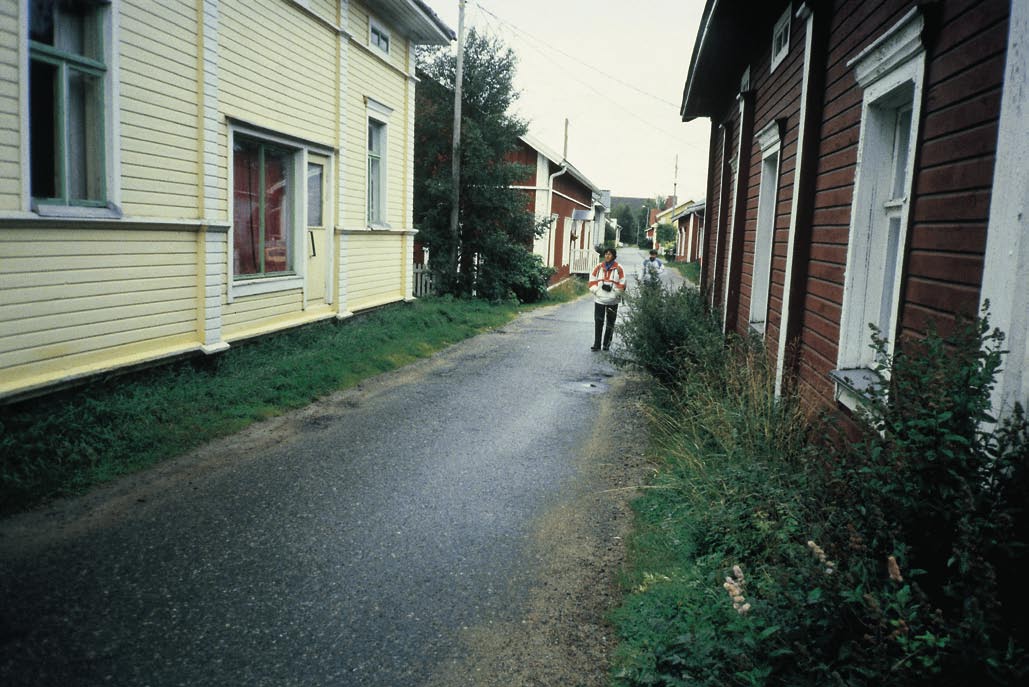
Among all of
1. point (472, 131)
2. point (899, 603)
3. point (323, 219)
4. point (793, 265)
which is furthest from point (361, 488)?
point (472, 131)

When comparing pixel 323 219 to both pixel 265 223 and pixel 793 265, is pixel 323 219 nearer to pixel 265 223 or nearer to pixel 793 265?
pixel 265 223

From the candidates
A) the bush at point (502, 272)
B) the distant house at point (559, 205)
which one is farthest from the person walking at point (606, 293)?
the distant house at point (559, 205)

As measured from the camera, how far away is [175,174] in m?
8.12

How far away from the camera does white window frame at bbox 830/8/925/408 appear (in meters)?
4.44

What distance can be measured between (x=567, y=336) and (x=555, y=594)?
11065 millimetres

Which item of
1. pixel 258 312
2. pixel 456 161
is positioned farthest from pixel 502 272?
pixel 258 312

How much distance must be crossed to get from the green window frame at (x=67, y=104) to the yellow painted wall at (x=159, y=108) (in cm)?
23

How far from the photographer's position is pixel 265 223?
34.4ft

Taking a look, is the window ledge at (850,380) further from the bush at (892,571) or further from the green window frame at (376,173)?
the green window frame at (376,173)

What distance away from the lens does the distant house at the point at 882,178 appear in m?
2.84

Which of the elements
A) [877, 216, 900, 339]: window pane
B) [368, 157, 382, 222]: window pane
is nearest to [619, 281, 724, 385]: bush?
[877, 216, 900, 339]: window pane

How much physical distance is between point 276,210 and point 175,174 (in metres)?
2.68

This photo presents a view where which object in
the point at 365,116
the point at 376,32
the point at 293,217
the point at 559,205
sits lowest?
the point at 293,217

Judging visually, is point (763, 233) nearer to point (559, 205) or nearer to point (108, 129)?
point (108, 129)
